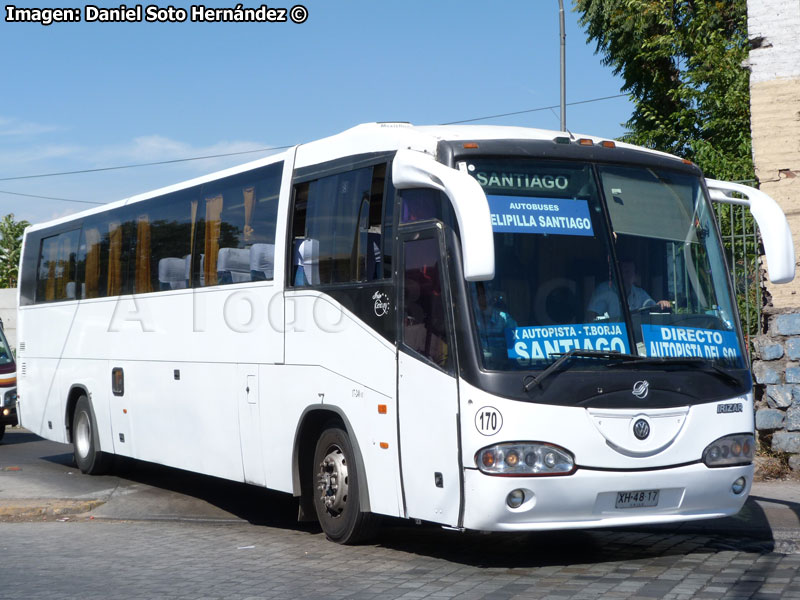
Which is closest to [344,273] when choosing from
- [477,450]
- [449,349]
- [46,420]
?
[449,349]

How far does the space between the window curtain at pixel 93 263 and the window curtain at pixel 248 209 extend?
424 cm

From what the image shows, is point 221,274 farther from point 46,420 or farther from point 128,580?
point 46,420

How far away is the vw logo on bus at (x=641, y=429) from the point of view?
7.49 m

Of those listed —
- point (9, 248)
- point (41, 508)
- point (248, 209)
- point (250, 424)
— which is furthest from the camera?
point (9, 248)

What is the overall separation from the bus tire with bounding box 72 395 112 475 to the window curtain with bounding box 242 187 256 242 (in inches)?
193

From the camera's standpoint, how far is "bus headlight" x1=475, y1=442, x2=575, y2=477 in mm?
7238

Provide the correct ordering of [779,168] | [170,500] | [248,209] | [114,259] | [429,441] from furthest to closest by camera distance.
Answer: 1. [114,259]
2. [779,168]
3. [170,500]
4. [248,209]
5. [429,441]

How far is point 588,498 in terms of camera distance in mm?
7359

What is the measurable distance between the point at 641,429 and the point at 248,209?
15.4ft

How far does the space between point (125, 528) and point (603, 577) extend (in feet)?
16.0

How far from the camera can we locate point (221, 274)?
36.3ft

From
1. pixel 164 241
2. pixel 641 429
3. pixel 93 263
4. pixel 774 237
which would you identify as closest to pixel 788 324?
pixel 774 237

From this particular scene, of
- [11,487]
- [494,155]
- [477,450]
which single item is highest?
[494,155]

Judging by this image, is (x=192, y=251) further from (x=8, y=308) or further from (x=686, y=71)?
(x=8, y=308)
